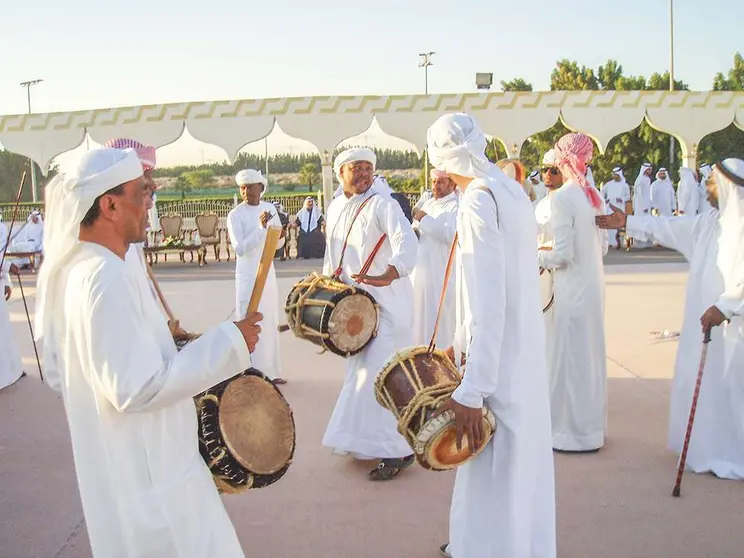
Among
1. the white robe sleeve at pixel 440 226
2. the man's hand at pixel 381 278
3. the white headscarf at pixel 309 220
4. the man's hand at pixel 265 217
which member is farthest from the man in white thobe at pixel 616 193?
the man's hand at pixel 381 278

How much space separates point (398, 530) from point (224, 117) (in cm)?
1437

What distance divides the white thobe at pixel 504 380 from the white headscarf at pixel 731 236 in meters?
1.85

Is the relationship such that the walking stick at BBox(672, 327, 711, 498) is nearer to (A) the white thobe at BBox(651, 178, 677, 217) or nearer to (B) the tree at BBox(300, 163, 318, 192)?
(A) the white thobe at BBox(651, 178, 677, 217)

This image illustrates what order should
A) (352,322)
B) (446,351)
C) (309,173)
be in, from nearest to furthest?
1. (446,351)
2. (352,322)
3. (309,173)

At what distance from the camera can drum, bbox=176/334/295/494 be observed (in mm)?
2398

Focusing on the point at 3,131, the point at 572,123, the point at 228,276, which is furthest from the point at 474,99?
the point at 3,131

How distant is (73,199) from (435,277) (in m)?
4.81

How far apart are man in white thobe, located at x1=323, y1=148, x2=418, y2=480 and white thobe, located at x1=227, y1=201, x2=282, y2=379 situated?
203cm

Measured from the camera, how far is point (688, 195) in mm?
18219

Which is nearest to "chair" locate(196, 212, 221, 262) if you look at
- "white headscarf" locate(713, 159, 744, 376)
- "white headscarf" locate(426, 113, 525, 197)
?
"white headscarf" locate(713, 159, 744, 376)

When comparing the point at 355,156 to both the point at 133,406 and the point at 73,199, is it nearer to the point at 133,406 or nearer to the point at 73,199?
the point at 73,199

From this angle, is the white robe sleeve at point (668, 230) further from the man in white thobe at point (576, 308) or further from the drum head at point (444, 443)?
the drum head at point (444, 443)

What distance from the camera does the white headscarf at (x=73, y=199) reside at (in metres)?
2.09

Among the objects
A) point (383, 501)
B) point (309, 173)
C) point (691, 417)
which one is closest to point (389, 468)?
point (383, 501)
